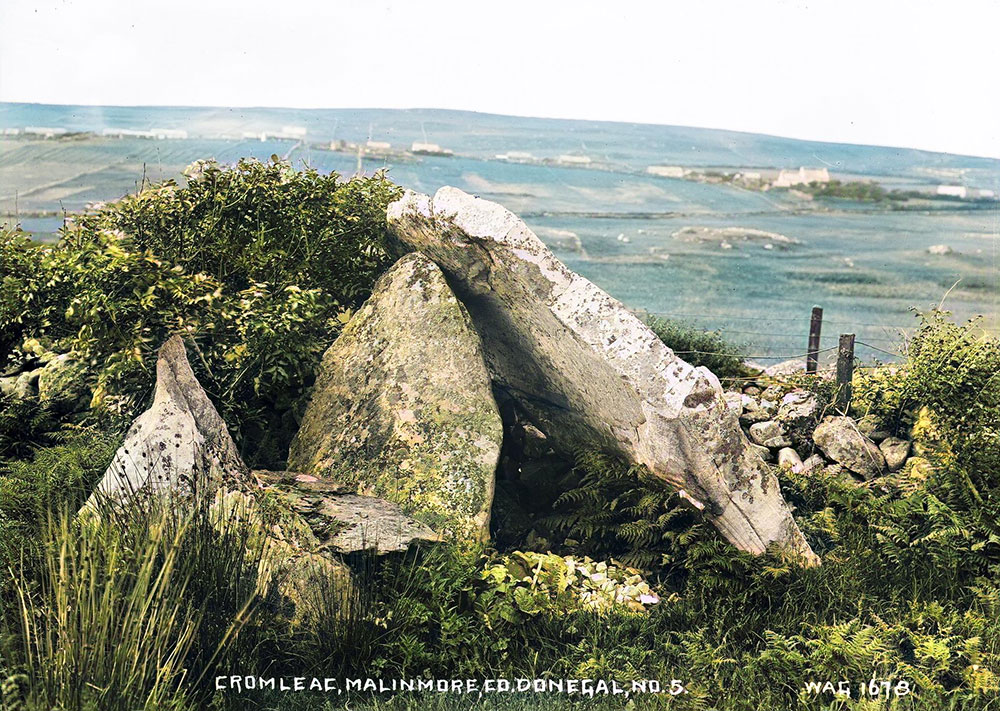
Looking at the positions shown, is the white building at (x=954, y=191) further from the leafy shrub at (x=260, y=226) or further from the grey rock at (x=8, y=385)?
the grey rock at (x=8, y=385)

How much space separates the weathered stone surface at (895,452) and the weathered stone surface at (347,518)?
3.66 m

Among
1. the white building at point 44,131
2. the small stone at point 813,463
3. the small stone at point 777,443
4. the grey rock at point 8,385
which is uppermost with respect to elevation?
the white building at point 44,131

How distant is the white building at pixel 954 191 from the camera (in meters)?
15.2

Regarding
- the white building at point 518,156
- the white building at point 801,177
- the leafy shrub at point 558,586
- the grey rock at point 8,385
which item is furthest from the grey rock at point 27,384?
the white building at point 801,177

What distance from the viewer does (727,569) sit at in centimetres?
502

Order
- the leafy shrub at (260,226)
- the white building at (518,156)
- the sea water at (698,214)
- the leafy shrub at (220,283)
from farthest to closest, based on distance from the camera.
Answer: the white building at (518,156) → the sea water at (698,214) → the leafy shrub at (260,226) → the leafy shrub at (220,283)

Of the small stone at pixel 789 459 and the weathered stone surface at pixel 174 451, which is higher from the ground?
the weathered stone surface at pixel 174 451

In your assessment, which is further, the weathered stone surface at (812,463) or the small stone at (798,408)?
the small stone at (798,408)

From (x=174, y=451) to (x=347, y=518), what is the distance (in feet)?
3.08

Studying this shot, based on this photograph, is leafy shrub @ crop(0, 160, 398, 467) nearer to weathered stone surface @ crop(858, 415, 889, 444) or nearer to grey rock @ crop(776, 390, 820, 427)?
grey rock @ crop(776, 390, 820, 427)

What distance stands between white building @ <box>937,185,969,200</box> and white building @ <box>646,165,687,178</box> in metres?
4.46

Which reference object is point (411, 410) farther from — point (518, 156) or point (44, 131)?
point (518, 156)

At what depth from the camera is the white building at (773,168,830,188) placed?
15.6 m

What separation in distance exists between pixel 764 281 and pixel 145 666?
1313cm
